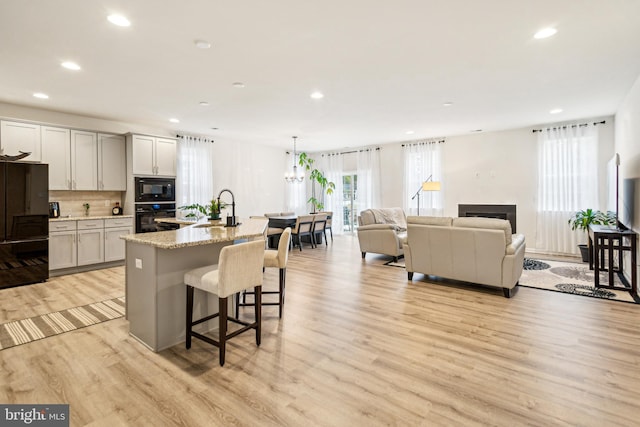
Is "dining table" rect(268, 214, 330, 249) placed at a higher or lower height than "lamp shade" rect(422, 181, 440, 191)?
lower

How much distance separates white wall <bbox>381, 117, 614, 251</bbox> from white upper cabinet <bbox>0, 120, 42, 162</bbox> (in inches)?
318

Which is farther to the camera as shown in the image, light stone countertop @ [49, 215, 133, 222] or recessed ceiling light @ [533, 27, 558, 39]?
light stone countertop @ [49, 215, 133, 222]

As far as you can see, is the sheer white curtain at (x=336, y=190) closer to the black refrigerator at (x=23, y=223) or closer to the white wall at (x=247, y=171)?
the white wall at (x=247, y=171)

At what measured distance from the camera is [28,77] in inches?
153

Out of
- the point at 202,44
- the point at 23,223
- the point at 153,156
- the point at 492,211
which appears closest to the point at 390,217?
the point at 492,211

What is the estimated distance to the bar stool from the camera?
242cm

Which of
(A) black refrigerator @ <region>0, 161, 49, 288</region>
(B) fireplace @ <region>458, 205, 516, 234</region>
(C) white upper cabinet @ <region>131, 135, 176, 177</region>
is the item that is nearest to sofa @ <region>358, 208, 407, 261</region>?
(B) fireplace @ <region>458, 205, 516, 234</region>

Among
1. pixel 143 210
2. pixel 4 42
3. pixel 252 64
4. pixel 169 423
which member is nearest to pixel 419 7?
pixel 252 64

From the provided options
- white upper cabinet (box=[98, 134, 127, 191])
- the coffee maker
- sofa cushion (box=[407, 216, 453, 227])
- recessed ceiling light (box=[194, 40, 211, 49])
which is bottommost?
sofa cushion (box=[407, 216, 453, 227])

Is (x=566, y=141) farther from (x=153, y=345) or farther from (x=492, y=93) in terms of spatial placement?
(x=153, y=345)

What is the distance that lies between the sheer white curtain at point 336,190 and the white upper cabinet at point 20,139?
696cm

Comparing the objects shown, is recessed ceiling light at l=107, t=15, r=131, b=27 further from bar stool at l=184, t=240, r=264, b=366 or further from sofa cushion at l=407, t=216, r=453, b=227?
sofa cushion at l=407, t=216, r=453, b=227

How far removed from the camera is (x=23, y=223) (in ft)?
15.3

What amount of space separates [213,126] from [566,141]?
712cm
